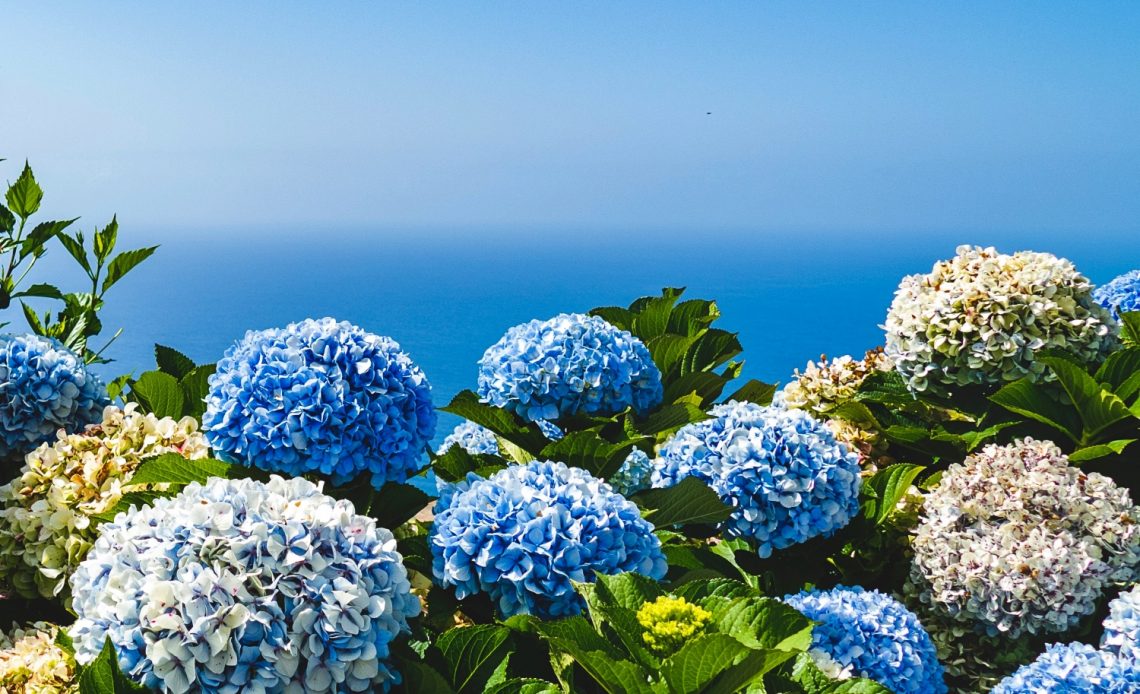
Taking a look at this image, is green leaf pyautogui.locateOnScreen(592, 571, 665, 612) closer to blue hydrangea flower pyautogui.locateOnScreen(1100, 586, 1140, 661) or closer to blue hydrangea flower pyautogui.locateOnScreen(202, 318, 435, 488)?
blue hydrangea flower pyautogui.locateOnScreen(202, 318, 435, 488)

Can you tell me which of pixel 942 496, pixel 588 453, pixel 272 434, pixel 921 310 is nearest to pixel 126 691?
pixel 272 434

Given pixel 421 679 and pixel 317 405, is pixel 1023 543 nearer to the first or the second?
pixel 421 679

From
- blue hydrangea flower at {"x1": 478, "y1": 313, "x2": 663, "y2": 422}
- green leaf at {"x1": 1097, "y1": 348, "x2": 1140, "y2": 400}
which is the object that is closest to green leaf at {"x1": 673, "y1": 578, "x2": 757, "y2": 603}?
blue hydrangea flower at {"x1": 478, "y1": 313, "x2": 663, "y2": 422}

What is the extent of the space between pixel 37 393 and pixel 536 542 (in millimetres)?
2078

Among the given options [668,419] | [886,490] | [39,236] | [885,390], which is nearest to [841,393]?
[885,390]

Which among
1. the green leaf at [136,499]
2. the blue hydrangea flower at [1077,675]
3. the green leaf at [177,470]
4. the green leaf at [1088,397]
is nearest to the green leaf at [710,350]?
the green leaf at [1088,397]

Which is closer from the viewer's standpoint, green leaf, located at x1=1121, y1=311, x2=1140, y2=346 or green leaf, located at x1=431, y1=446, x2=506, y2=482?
green leaf, located at x1=431, y1=446, x2=506, y2=482

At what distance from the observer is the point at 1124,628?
2.73 m

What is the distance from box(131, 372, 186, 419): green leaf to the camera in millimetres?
3395

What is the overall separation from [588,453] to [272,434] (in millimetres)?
926

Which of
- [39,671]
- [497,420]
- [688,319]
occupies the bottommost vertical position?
[39,671]

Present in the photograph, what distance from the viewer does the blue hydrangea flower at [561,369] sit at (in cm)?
312

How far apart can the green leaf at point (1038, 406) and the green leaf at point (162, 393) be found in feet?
9.97

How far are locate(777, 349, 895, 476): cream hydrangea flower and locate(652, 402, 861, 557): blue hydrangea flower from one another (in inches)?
38.3
